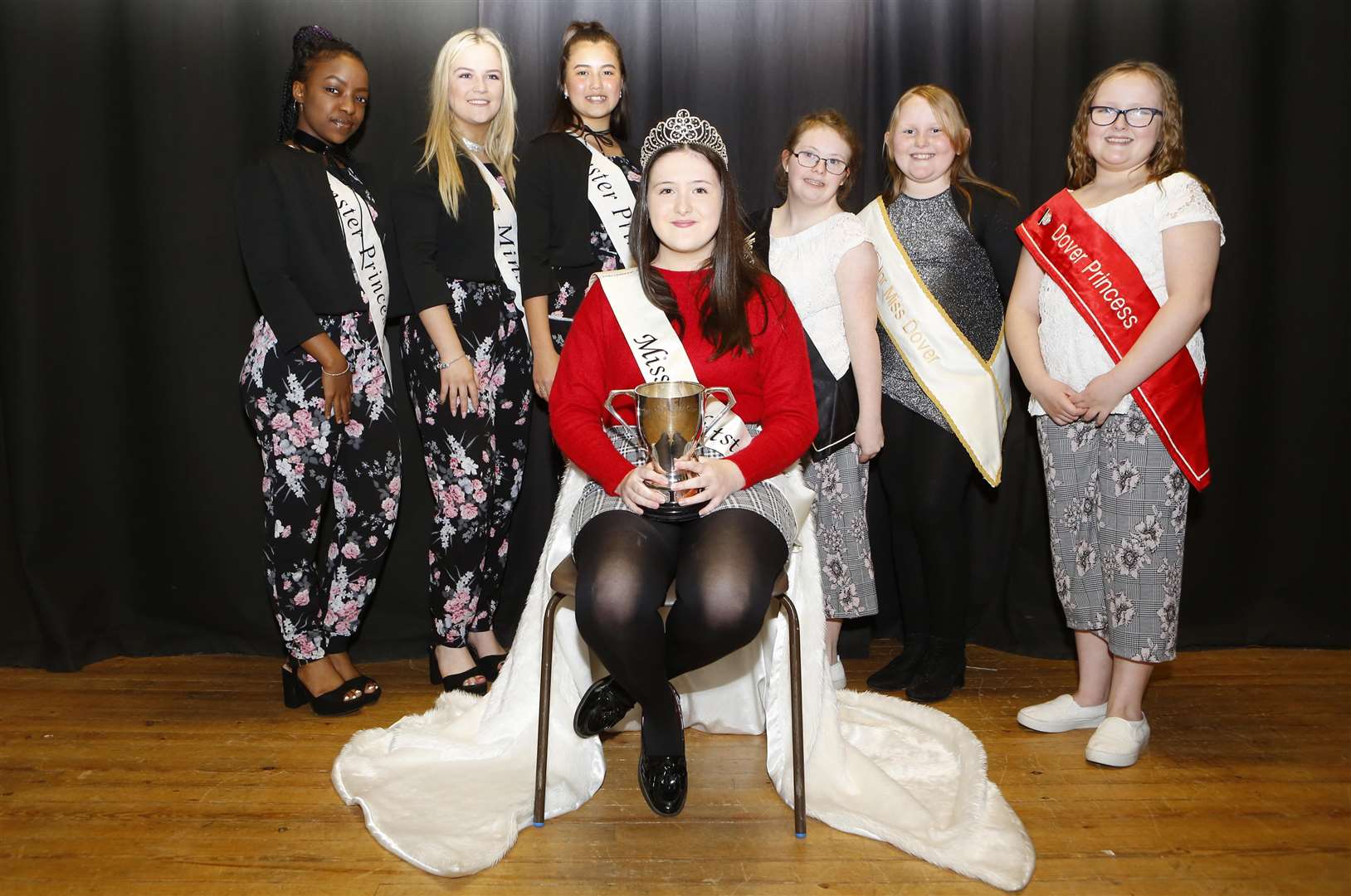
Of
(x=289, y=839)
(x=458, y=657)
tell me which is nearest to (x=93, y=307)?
(x=458, y=657)

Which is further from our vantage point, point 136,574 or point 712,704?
point 136,574

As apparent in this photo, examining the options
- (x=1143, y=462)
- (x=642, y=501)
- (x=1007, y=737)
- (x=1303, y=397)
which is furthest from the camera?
(x=1303, y=397)

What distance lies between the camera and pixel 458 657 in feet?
8.26

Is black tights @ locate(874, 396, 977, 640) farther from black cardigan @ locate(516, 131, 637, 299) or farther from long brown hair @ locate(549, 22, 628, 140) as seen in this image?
long brown hair @ locate(549, 22, 628, 140)

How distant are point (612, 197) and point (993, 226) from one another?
83cm

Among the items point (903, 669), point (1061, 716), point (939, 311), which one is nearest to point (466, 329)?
point (939, 311)

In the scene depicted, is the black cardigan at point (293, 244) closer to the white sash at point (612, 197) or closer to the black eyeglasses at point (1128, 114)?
the white sash at point (612, 197)

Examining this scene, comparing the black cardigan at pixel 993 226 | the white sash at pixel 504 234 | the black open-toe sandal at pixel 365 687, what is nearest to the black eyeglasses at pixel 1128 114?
the black cardigan at pixel 993 226

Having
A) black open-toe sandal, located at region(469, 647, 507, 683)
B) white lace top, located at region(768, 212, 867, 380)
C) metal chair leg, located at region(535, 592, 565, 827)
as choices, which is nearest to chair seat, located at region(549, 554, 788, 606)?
metal chair leg, located at region(535, 592, 565, 827)

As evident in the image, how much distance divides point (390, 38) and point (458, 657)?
1.51 metres

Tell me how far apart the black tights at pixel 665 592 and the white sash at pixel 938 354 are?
0.72 m

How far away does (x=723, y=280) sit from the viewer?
6.32 ft

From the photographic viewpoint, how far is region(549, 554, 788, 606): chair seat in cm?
176

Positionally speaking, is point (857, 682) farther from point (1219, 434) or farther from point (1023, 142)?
point (1023, 142)
